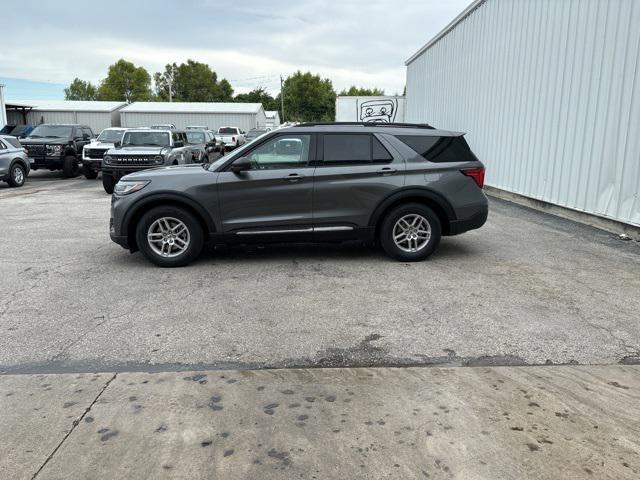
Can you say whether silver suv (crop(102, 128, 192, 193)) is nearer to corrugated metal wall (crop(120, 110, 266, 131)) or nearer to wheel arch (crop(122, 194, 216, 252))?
wheel arch (crop(122, 194, 216, 252))

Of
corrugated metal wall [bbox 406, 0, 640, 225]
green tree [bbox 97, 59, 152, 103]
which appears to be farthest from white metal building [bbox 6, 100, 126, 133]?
green tree [bbox 97, 59, 152, 103]

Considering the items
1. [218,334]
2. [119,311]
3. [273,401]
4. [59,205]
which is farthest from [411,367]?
[59,205]

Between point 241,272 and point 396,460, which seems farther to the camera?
point 241,272

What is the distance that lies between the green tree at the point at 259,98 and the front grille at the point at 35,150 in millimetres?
82448

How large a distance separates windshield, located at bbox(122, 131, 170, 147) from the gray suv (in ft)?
31.4

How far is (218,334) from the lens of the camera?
4.55 metres

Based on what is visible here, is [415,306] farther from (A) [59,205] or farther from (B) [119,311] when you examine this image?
(A) [59,205]

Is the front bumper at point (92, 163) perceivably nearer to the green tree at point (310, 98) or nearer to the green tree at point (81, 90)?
the green tree at point (310, 98)

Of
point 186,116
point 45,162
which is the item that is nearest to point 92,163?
point 45,162

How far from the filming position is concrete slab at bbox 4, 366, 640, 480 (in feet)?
9.11

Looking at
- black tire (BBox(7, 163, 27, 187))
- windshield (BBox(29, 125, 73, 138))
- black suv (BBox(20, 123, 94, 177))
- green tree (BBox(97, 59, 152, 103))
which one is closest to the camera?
black tire (BBox(7, 163, 27, 187))

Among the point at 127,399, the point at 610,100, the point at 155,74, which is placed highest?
the point at 155,74

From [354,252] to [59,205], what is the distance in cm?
856

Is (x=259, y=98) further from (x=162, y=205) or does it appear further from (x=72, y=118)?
(x=162, y=205)
